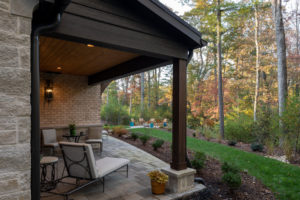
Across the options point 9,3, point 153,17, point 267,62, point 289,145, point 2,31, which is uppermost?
point 267,62

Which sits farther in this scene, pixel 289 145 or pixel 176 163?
pixel 289 145

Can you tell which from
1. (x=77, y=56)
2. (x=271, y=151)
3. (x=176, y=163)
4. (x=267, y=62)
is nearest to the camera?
(x=176, y=163)

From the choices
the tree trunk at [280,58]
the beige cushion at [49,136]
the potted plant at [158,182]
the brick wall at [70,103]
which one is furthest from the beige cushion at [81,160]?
the tree trunk at [280,58]

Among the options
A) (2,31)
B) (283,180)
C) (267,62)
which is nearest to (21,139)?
(2,31)

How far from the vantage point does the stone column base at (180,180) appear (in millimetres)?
3084

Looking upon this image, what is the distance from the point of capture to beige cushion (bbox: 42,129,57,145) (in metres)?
5.48

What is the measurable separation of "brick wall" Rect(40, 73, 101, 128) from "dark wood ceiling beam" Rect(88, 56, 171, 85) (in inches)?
41.3

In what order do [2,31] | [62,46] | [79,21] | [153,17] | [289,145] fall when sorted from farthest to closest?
[289,145], [62,46], [153,17], [79,21], [2,31]

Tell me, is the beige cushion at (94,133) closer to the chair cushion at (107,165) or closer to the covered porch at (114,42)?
the covered porch at (114,42)

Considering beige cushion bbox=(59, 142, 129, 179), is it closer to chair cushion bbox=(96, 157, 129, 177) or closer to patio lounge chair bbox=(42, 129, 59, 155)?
chair cushion bbox=(96, 157, 129, 177)

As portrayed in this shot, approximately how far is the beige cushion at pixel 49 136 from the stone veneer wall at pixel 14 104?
4.38 meters

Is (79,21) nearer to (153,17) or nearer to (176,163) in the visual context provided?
(153,17)

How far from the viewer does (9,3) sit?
5.12 feet

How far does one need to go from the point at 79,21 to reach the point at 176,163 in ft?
8.46
